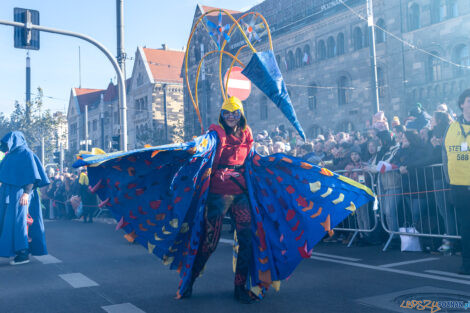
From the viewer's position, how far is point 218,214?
5.00m

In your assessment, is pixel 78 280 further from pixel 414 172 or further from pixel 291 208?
pixel 414 172

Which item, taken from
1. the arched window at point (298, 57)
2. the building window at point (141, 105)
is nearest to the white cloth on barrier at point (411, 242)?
the arched window at point (298, 57)

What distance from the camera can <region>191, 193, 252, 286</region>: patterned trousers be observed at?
16.3ft

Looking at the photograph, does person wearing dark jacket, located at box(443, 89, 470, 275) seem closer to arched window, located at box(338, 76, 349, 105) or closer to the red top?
the red top

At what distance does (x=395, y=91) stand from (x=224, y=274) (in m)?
22.4

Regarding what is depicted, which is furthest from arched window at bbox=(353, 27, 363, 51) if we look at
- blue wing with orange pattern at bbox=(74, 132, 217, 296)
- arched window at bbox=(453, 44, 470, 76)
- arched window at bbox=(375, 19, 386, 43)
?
blue wing with orange pattern at bbox=(74, 132, 217, 296)

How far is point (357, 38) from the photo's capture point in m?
29.0

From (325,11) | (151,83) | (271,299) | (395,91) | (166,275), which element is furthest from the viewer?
(151,83)

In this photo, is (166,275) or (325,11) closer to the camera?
(166,275)

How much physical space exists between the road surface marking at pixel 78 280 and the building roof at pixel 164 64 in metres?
48.2

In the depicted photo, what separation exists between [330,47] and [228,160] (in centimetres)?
2739

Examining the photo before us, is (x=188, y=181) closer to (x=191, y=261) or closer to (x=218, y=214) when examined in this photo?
(x=218, y=214)

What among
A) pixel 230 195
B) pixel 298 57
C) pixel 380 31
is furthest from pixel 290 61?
pixel 230 195

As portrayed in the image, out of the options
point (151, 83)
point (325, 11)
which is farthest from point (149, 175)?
point (151, 83)
